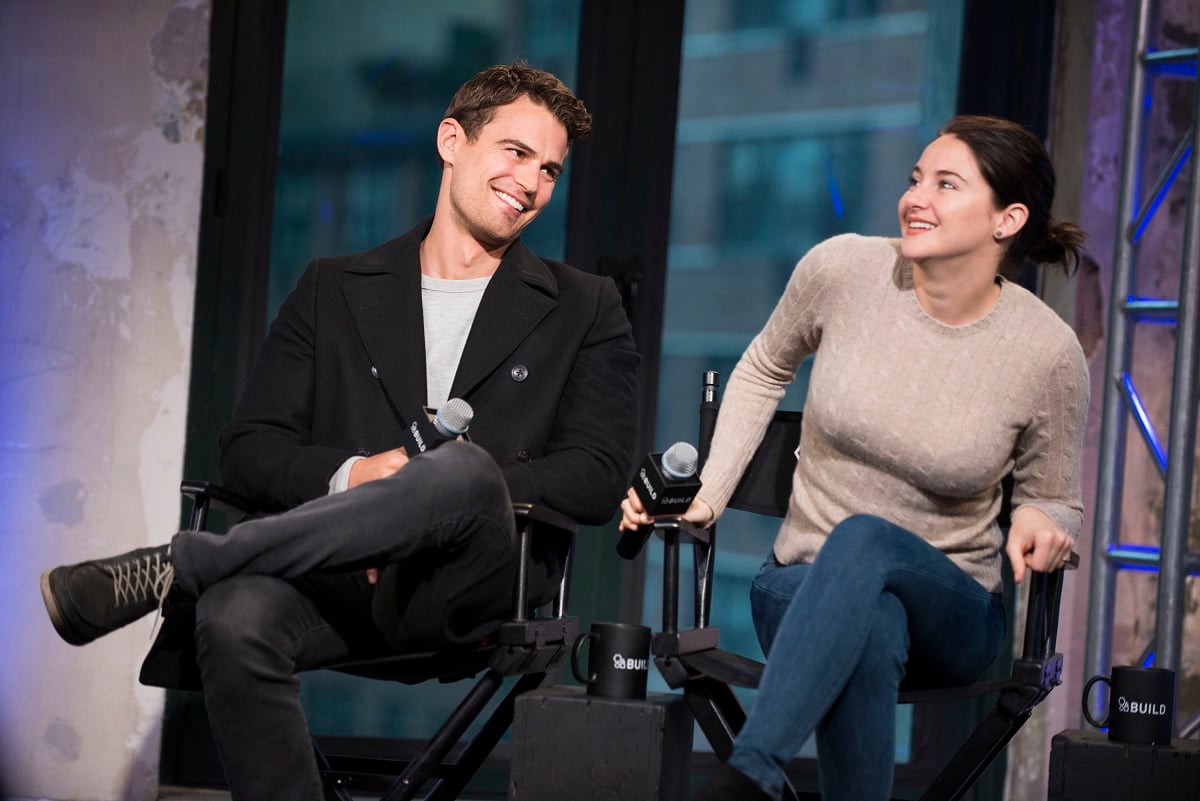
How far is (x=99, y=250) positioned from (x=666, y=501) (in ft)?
6.60

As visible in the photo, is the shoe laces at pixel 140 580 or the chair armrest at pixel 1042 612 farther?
the chair armrest at pixel 1042 612

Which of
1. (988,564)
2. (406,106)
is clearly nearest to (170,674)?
(988,564)

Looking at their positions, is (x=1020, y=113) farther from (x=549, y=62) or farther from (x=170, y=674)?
→ (x=170, y=674)

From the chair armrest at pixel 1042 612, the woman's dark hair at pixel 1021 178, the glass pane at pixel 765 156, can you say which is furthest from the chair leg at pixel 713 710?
the glass pane at pixel 765 156

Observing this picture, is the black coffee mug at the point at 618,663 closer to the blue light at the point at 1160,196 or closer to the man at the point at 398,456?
the man at the point at 398,456

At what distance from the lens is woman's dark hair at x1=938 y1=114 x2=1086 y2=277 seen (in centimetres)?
240

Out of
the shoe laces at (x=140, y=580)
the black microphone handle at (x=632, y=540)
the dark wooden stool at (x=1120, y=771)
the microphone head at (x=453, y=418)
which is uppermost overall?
the microphone head at (x=453, y=418)

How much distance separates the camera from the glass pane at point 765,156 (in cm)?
375

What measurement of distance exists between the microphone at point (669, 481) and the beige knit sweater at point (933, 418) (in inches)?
10.1

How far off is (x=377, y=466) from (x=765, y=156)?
74.6 inches

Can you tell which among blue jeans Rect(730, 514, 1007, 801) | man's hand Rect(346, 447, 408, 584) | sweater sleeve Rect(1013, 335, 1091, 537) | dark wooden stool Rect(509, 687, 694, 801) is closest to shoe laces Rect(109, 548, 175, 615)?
man's hand Rect(346, 447, 408, 584)

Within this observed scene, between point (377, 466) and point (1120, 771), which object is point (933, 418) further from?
point (377, 466)

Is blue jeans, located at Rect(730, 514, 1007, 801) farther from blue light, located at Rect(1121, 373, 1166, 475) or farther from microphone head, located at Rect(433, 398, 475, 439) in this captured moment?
blue light, located at Rect(1121, 373, 1166, 475)

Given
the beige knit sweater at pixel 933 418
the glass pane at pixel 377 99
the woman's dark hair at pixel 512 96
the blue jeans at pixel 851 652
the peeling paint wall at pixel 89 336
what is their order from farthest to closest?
the glass pane at pixel 377 99, the peeling paint wall at pixel 89 336, the woman's dark hair at pixel 512 96, the beige knit sweater at pixel 933 418, the blue jeans at pixel 851 652
